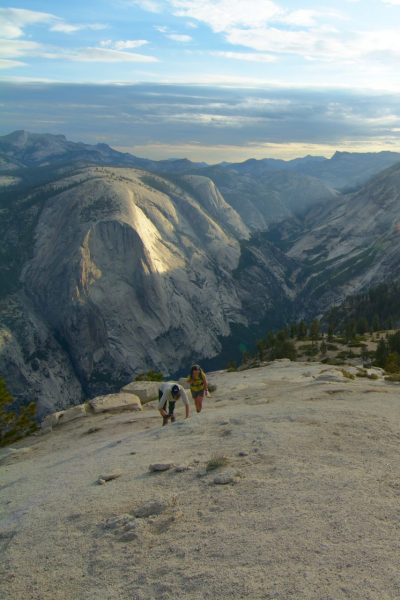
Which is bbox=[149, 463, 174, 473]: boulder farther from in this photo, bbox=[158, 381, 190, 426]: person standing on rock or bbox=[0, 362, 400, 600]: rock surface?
bbox=[158, 381, 190, 426]: person standing on rock

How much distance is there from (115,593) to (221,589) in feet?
8.05

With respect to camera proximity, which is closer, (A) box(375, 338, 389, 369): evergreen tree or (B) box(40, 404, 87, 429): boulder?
(B) box(40, 404, 87, 429): boulder

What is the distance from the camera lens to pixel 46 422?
3712cm

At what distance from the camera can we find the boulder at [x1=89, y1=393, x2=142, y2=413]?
35406 mm

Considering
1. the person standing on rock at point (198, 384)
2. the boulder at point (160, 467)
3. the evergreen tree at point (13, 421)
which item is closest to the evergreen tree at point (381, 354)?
the person standing on rock at point (198, 384)

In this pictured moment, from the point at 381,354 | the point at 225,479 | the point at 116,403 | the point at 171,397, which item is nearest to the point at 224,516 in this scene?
the point at 225,479

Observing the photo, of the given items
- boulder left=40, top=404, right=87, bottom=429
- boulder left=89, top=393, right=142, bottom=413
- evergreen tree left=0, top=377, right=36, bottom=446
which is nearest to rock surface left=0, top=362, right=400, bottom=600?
boulder left=89, top=393, right=142, bottom=413

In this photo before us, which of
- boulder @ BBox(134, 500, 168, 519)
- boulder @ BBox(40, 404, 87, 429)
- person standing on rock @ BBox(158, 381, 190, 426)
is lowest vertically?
boulder @ BBox(40, 404, 87, 429)

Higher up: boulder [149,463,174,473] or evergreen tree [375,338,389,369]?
boulder [149,463,174,473]

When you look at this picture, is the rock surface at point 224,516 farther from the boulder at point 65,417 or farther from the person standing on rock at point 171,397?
the boulder at point 65,417

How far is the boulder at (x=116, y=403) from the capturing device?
116ft

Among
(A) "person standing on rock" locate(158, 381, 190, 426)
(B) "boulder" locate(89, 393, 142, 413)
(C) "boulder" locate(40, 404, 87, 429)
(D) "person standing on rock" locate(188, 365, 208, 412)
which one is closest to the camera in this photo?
(A) "person standing on rock" locate(158, 381, 190, 426)

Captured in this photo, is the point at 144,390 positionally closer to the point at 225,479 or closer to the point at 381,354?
the point at 225,479

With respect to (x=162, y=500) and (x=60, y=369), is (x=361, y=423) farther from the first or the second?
(x=60, y=369)
